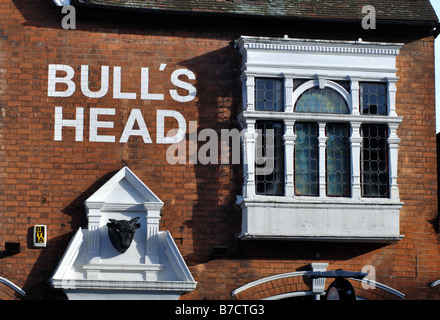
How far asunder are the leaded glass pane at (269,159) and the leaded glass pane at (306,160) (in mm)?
331

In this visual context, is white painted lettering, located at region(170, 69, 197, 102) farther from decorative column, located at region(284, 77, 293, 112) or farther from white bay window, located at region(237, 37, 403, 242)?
decorative column, located at region(284, 77, 293, 112)

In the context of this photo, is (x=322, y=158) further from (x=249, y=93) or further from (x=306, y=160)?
(x=249, y=93)

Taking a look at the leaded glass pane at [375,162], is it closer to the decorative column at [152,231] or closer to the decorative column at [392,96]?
the decorative column at [392,96]

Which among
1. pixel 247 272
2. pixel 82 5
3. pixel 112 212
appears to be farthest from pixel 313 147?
pixel 82 5

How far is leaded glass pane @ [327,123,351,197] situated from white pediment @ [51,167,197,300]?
3519mm

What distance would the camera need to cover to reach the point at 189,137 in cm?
1895

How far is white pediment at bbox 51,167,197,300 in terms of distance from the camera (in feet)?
57.9

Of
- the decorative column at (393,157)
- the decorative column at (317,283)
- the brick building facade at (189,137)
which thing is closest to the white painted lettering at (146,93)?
the brick building facade at (189,137)

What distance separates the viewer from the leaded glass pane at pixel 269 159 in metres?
18.8

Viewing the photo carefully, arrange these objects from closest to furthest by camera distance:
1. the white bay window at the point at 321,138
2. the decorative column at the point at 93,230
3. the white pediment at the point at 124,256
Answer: the white pediment at the point at 124,256 < the decorative column at the point at 93,230 < the white bay window at the point at 321,138

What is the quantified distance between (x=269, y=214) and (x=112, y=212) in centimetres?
311

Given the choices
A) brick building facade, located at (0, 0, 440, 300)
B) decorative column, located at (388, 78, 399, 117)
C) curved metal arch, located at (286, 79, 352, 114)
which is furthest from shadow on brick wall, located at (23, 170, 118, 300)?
decorative column, located at (388, 78, 399, 117)

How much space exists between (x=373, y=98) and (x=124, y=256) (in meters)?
6.09
